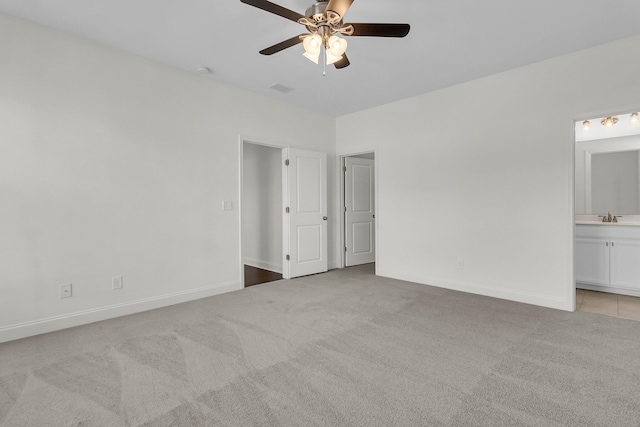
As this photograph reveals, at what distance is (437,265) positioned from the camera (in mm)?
4496

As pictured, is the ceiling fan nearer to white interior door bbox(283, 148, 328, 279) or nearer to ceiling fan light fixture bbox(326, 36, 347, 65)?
ceiling fan light fixture bbox(326, 36, 347, 65)

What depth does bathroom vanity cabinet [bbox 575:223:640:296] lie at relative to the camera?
389cm

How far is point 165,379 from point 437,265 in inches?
142

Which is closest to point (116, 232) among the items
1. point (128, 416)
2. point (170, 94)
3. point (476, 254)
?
point (170, 94)

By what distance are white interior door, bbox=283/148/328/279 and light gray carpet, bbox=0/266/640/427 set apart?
1.59 metres

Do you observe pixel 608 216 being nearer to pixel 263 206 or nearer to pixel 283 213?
pixel 283 213

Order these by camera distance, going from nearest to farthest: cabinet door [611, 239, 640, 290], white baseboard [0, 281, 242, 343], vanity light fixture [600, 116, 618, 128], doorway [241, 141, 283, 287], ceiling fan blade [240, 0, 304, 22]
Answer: ceiling fan blade [240, 0, 304, 22], white baseboard [0, 281, 242, 343], cabinet door [611, 239, 640, 290], vanity light fixture [600, 116, 618, 128], doorway [241, 141, 283, 287]

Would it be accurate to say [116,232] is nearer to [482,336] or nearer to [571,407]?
[482,336]

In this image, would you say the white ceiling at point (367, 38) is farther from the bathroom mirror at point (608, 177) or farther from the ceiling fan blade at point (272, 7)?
the bathroom mirror at point (608, 177)

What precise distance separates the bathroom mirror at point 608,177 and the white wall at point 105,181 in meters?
5.12

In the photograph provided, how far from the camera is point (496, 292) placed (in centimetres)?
393

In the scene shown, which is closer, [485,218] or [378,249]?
[485,218]

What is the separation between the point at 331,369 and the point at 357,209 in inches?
164

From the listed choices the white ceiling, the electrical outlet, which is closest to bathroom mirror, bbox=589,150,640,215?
the white ceiling
